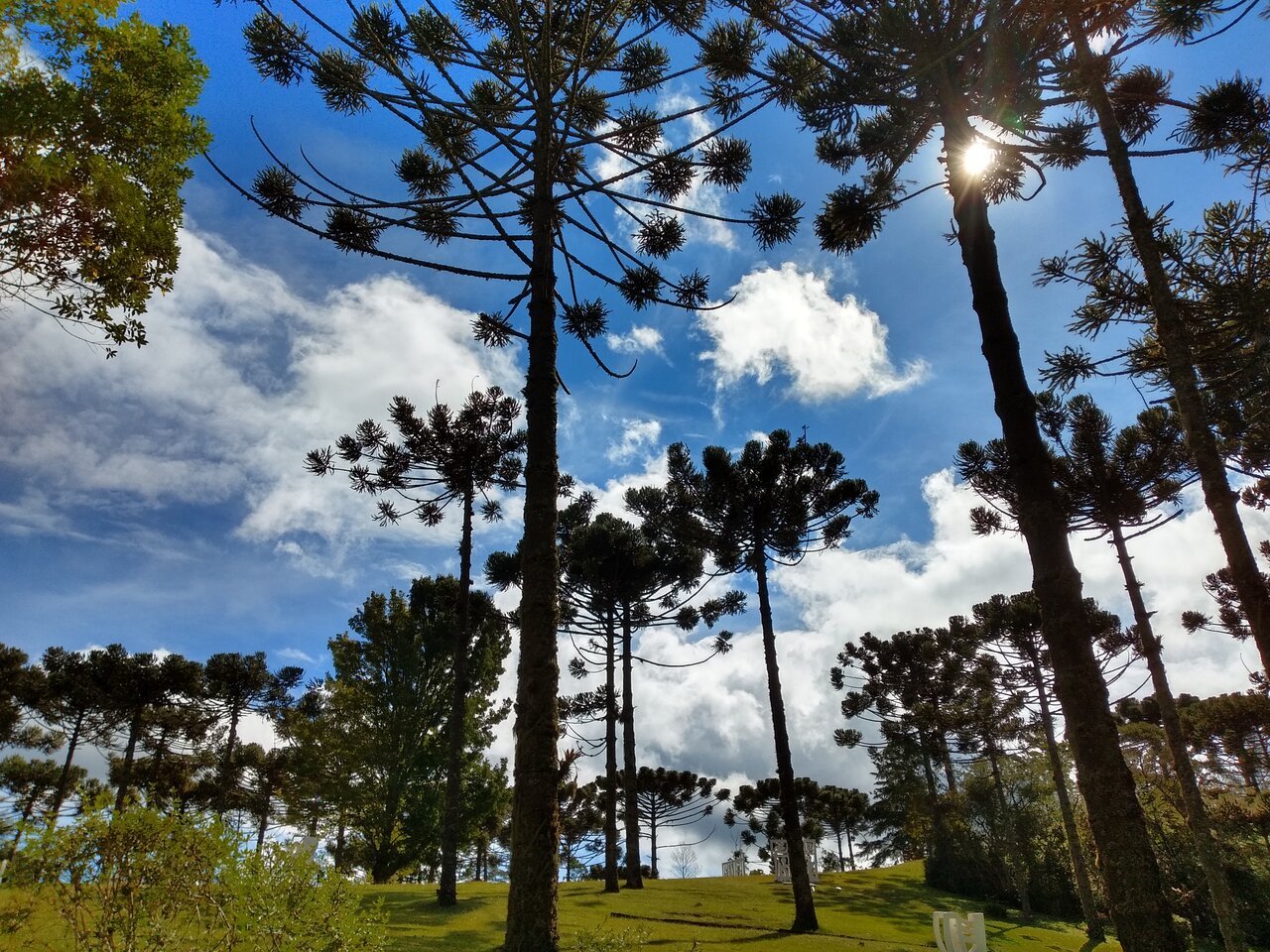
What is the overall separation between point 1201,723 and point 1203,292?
892 inches

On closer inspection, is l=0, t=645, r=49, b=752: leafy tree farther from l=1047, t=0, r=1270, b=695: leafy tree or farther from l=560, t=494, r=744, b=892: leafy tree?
l=1047, t=0, r=1270, b=695: leafy tree

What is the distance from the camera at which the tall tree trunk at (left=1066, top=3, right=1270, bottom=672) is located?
19.9 ft

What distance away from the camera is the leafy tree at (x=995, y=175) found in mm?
3602

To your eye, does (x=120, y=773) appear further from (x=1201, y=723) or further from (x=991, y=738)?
(x=1201, y=723)

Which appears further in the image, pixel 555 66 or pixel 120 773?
pixel 120 773

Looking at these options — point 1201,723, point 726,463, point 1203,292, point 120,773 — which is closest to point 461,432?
point 726,463

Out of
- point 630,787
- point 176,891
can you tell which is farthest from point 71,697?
point 176,891

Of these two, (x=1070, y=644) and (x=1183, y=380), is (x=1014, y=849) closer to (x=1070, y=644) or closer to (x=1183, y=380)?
(x=1183, y=380)

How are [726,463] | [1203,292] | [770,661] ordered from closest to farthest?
[1203,292] → [770,661] → [726,463]

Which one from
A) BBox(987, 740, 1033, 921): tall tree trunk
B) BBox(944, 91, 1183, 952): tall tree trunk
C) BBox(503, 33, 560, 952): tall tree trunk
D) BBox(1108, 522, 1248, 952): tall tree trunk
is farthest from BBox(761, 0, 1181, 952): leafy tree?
BBox(987, 740, 1033, 921): tall tree trunk

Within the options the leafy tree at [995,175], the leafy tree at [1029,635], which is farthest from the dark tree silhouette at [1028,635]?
the leafy tree at [995,175]

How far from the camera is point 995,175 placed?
895 centimetres

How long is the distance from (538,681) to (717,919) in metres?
13.6

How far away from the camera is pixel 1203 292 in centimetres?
979
